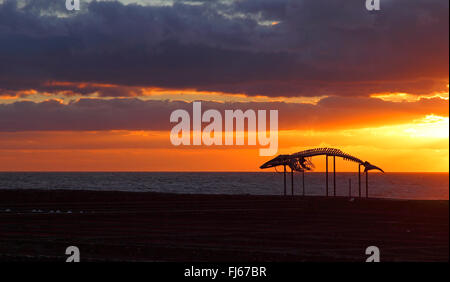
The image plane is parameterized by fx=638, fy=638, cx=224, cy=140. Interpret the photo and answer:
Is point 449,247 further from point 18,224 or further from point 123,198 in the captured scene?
point 123,198

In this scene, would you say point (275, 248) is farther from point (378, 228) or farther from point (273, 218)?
point (273, 218)

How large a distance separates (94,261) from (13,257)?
3.42 m

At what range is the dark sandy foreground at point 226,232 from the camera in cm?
2775

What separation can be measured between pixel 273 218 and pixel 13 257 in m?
24.5

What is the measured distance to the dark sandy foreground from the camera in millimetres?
27750

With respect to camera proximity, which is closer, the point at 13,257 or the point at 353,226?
the point at 13,257

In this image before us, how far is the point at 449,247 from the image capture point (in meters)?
31.2

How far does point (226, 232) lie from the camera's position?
3722 centimetres

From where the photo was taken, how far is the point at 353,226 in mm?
41062
